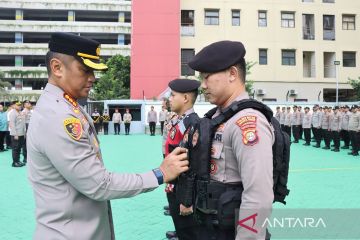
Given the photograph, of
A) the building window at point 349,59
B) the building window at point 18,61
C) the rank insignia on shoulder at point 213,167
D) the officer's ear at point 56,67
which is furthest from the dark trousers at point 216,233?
the building window at point 18,61

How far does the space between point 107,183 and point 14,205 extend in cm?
501

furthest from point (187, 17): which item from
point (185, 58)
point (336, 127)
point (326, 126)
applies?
point (336, 127)

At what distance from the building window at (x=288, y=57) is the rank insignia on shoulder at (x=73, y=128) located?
29956 mm

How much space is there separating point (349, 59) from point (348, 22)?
10.3ft

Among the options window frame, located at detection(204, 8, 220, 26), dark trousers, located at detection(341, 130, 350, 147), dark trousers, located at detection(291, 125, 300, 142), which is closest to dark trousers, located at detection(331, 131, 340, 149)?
dark trousers, located at detection(341, 130, 350, 147)

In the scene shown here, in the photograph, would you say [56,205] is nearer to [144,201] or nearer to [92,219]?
[92,219]

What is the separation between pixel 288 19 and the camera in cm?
3064

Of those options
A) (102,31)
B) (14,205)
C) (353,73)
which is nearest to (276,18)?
(353,73)

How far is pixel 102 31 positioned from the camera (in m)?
47.9

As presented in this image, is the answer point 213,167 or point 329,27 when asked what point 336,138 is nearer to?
point 213,167

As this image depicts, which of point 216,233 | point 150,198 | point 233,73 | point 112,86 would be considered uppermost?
point 112,86

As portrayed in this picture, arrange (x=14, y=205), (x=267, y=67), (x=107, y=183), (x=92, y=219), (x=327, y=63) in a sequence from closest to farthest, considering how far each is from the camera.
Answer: (x=107, y=183)
(x=92, y=219)
(x=14, y=205)
(x=267, y=67)
(x=327, y=63)

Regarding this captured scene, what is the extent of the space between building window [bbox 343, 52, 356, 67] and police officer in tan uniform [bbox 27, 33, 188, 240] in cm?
3237

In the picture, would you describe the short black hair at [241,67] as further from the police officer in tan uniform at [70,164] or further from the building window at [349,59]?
the building window at [349,59]
